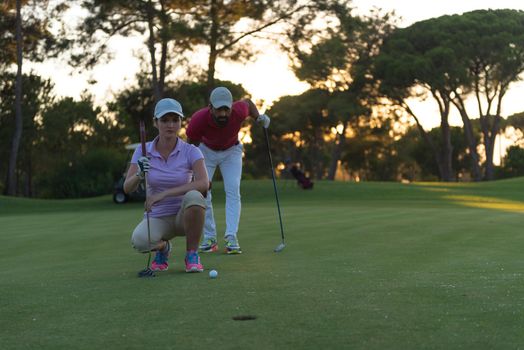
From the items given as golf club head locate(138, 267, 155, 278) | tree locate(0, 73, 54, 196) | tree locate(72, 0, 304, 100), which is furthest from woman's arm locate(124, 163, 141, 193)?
tree locate(0, 73, 54, 196)

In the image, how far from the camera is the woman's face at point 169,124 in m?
6.99

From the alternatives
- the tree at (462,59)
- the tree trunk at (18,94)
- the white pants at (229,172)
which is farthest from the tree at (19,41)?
the white pants at (229,172)

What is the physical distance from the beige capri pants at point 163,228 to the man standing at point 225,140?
1.44 m

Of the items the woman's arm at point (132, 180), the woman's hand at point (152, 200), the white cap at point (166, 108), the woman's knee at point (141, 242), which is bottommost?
the woman's knee at point (141, 242)

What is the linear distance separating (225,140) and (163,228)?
1.97m

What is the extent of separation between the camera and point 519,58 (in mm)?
48906

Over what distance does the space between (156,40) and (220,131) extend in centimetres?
2558

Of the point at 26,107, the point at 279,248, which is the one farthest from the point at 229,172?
the point at 26,107

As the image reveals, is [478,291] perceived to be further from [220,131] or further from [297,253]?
[220,131]

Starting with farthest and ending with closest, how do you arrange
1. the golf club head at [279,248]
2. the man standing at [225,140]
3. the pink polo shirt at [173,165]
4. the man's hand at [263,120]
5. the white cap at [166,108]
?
the man's hand at [263,120], the golf club head at [279,248], the man standing at [225,140], the pink polo shirt at [173,165], the white cap at [166,108]

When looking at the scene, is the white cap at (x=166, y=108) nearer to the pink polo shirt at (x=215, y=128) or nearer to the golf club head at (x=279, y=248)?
the pink polo shirt at (x=215, y=128)

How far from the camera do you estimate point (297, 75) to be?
47.0m

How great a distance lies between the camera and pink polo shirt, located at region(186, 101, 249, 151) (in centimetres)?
881

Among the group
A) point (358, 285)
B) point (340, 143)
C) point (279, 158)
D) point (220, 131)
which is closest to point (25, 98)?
point (340, 143)
